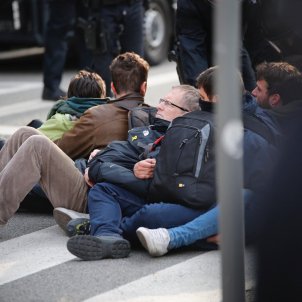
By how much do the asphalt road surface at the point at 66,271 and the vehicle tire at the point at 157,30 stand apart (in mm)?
6423

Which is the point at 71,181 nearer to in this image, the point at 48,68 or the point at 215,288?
the point at 215,288

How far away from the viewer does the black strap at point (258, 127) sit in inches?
228

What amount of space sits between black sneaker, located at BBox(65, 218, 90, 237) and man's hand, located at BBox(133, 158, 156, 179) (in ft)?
A: 1.26

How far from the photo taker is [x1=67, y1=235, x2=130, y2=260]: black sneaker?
5.52 metres

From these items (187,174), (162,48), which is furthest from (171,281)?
(162,48)

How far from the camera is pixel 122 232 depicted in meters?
5.78

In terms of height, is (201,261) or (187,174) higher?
(187,174)

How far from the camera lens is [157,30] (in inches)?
520

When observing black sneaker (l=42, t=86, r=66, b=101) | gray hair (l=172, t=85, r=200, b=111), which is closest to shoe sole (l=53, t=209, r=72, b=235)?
gray hair (l=172, t=85, r=200, b=111)

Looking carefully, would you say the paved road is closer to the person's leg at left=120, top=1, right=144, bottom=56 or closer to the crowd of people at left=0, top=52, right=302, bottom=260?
the crowd of people at left=0, top=52, right=302, bottom=260

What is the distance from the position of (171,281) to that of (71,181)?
1.18 metres

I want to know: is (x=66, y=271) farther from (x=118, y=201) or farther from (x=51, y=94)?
(x=51, y=94)

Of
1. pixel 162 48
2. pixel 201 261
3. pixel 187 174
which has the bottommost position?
pixel 162 48

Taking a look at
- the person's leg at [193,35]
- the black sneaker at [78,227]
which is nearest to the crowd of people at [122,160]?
the black sneaker at [78,227]
